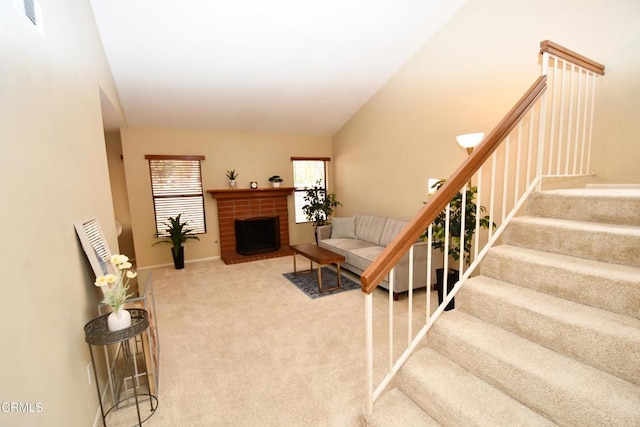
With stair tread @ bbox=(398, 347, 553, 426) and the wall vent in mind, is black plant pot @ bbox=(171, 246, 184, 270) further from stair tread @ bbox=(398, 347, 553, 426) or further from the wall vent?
stair tread @ bbox=(398, 347, 553, 426)

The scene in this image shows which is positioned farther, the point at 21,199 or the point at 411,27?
the point at 411,27

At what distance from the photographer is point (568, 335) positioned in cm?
130

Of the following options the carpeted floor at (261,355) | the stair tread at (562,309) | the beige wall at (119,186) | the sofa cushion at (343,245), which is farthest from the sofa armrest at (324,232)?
the stair tread at (562,309)

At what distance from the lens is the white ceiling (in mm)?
3086

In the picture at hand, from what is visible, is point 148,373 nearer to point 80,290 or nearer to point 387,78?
point 80,290

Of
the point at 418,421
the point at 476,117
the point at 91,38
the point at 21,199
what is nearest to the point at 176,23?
the point at 91,38

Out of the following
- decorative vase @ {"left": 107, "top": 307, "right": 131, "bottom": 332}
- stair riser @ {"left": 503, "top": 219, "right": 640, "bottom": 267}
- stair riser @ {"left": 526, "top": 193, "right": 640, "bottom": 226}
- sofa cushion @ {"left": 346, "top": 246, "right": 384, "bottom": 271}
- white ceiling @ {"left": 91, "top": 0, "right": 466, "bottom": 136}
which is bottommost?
sofa cushion @ {"left": 346, "top": 246, "right": 384, "bottom": 271}

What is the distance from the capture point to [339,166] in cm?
666

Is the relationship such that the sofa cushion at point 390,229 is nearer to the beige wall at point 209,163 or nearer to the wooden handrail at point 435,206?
the beige wall at point 209,163

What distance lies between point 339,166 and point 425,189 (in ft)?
8.67

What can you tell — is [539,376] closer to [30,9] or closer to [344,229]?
[30,9]

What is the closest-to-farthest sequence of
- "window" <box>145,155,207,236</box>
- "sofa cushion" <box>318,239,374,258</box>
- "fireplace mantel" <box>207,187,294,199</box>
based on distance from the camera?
"sofa cushion" <box>318,239,374,258</box>
"window" <box>145,155,207,236</box>
"fireplace mantel" <box>207,187,294,199</box>

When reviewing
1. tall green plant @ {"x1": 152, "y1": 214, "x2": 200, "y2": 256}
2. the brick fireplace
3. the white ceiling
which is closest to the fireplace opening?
the brick fireplace

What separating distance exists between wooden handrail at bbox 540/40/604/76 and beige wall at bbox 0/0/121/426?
111 inches
